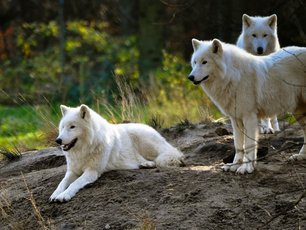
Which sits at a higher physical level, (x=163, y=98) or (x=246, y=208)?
(x=246, y=208)

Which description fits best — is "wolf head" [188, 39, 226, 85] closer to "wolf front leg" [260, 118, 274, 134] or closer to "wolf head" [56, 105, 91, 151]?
"wolf head" [56, 105, 91, 151]

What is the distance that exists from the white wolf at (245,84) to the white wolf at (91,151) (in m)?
0.96

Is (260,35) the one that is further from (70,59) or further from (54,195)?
(70,59)

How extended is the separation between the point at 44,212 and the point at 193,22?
9825mm

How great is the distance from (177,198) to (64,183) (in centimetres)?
133

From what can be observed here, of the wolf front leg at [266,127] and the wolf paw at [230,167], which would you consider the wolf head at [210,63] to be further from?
the wolf front leg at [266,127]

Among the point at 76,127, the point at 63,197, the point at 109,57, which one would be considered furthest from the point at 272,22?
the point at 109,57

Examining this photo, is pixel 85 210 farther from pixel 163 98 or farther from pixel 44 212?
pixel 163 98

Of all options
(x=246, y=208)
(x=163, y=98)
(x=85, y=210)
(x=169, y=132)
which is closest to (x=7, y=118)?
(x=163, y=98)

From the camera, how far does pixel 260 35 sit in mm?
8367

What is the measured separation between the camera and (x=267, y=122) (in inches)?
320

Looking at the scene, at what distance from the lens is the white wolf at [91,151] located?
6.58 metres

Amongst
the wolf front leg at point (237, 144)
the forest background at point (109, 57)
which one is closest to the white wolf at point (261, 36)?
the forest background at point (109, 57)

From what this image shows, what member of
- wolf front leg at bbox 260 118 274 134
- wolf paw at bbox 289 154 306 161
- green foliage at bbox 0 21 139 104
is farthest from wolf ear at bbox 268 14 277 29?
green foliage at bbox 0 21 139 104
